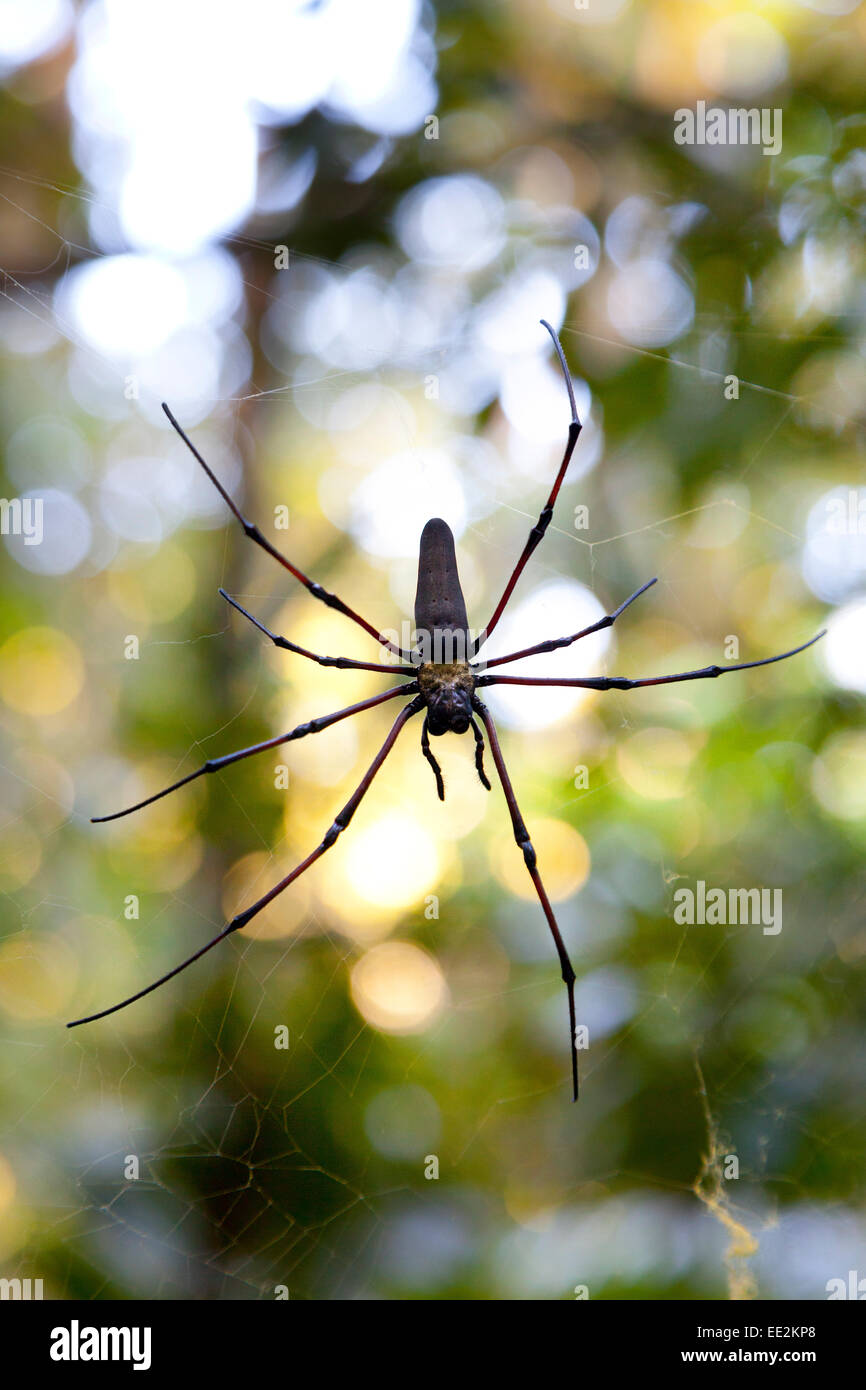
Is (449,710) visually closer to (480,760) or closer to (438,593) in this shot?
(480,760)

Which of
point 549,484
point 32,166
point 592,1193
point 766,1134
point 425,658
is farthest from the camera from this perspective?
point 549,484

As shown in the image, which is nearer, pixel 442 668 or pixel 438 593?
pixel 438 593

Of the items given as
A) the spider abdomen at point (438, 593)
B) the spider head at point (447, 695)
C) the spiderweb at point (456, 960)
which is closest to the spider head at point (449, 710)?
the spider head at point (447, 695)

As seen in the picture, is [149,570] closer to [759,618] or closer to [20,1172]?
[20,1172]

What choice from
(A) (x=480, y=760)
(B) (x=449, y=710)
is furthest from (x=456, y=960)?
(B) (x=449, y=710)

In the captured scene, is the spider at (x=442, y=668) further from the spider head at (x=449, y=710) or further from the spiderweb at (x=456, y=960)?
the spiderweb at (x=456, y=960)

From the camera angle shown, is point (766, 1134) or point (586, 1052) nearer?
point (766, 1134)

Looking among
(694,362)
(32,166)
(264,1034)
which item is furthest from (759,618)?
(32,166)
